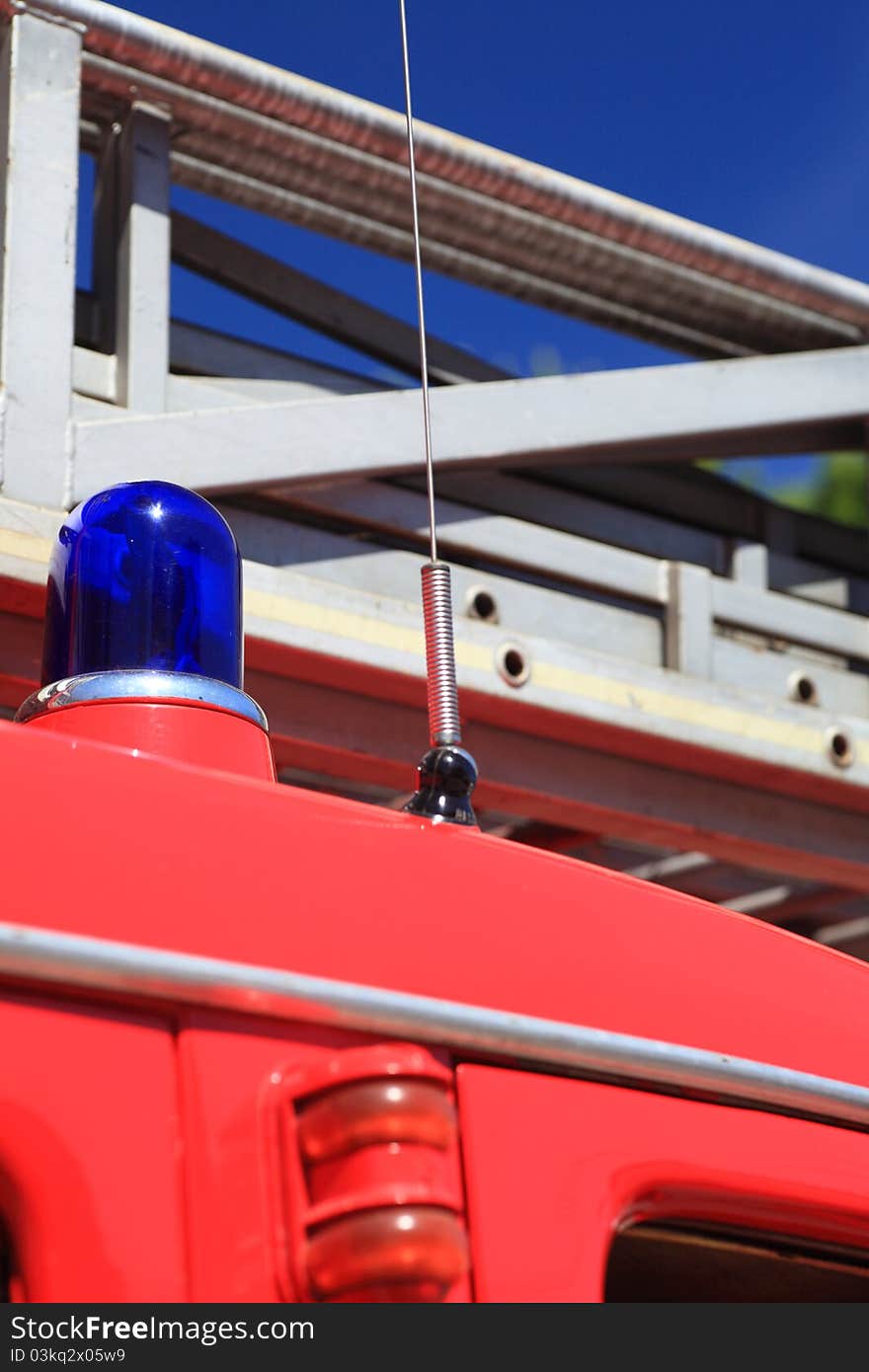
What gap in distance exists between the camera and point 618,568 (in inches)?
173

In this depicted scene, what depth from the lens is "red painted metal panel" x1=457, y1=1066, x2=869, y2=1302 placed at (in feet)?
4.43

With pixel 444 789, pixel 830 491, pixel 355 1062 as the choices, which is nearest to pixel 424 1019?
pixel 355 1062

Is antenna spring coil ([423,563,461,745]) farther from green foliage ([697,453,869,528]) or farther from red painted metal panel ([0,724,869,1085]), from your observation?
green foliage ([697,453,869,528])

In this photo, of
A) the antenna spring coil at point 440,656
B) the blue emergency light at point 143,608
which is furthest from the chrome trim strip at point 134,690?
the antenna spring coil at point 440,656

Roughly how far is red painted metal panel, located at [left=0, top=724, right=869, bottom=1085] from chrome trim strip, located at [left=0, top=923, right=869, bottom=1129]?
0.02 m

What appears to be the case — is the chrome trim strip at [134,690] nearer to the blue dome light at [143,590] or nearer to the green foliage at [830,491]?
the blue dome light at [143,590]

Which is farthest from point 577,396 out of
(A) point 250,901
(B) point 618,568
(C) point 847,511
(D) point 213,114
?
(C) point 847,511

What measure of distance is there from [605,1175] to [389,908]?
282 mm

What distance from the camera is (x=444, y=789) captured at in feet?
5.74

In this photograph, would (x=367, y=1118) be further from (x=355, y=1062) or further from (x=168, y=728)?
(x=168, y=728)

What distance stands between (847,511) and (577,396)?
25.6 m

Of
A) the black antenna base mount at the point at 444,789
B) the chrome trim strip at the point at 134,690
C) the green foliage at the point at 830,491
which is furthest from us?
the green foliage at the point at 830,491

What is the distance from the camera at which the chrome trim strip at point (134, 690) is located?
6.04ft
